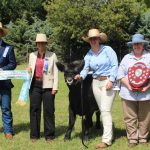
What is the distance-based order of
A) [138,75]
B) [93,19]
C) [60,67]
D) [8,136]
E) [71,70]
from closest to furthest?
[138,75]
[71,70]
[60,67]
[8,136]
[93,19]

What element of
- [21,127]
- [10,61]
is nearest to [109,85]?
[10,61]

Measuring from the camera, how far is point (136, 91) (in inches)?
291

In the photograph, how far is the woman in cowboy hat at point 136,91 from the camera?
24.0ft

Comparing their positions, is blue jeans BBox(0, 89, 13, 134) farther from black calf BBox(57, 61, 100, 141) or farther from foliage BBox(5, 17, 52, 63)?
foliage BBox(5, 17, 52, 63)

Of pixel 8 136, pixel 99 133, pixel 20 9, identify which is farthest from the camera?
pixel 20 9

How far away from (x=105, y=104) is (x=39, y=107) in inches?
55.3

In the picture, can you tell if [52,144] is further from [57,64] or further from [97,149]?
[57,64]

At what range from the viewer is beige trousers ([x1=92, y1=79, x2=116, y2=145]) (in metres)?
7.50

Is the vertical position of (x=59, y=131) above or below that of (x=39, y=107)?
below

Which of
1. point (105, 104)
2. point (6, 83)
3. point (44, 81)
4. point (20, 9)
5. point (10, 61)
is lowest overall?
point (105, 104)

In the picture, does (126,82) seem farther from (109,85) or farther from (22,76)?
(22,76)

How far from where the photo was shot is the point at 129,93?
7.48 metres

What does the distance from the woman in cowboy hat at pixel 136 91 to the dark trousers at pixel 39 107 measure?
144 cm

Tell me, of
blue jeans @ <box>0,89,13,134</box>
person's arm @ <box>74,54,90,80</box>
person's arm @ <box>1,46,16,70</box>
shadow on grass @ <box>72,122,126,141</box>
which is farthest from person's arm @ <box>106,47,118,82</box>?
blue jeans @ <box>0,89,13,134</box>
